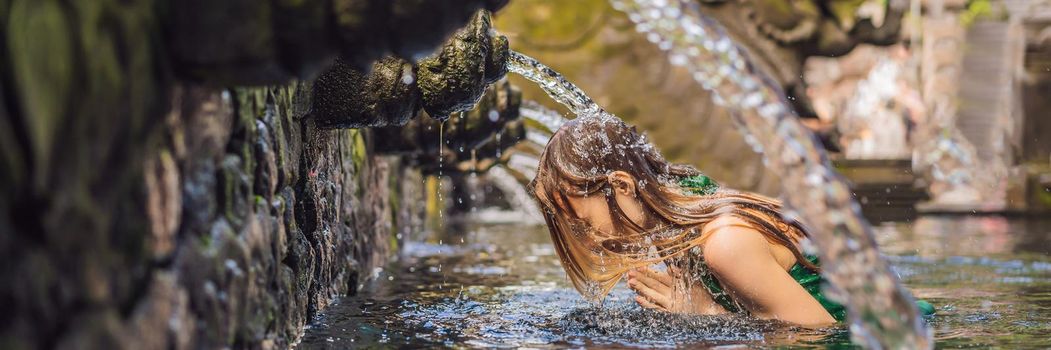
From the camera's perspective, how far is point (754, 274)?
144 inches

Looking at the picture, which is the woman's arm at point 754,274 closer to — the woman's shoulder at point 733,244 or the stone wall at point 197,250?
the woman's shoulder at point 733,244

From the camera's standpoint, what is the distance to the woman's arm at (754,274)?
11.9 ft

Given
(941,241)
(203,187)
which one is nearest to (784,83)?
(941,241)

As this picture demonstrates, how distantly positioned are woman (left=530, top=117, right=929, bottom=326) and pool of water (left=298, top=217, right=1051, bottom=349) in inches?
4.5

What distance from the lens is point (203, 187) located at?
7.45 ft

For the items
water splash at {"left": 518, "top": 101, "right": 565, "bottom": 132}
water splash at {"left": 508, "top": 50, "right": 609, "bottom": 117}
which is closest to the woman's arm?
water splash at {"left": 508, "top": 50, "right": 609, "bottom": 117}

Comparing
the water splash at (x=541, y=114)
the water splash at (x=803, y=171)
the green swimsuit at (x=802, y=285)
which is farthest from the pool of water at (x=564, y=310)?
the water splash at (x=541, y=114)

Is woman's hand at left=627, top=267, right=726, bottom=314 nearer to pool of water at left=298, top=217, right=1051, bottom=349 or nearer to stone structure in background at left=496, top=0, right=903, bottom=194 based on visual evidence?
pool of water at left=298, top=217, right=1051, bottom=349

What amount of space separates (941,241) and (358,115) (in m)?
6.82

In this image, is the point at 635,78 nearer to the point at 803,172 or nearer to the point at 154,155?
the point at 803,172

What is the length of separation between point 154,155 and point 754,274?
2.05m

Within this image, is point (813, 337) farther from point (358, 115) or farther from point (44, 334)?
point (44, 334)

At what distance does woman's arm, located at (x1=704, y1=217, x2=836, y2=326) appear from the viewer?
3.63 m

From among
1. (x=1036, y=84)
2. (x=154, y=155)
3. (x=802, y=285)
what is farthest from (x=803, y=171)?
(x=1036, y=84)
